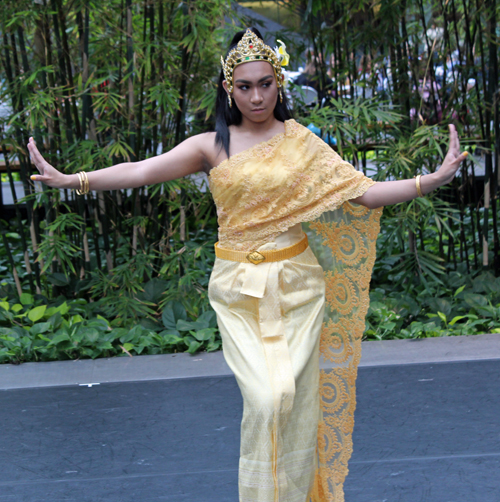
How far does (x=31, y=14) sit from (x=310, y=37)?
167 cm

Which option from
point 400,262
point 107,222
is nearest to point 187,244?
point 107,222

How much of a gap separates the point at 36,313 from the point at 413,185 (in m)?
2.51

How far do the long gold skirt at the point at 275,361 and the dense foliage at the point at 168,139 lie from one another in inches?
64.2

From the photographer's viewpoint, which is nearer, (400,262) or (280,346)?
(280,346)

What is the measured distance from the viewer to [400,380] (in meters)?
3.08

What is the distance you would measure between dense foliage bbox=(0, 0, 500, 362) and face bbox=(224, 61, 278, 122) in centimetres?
171

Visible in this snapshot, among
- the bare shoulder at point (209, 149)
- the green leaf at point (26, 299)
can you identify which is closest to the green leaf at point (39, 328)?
the green leaf at point (26, 299)

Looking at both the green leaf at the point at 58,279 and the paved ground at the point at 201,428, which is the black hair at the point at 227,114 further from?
the green leaf at the point at 58,279

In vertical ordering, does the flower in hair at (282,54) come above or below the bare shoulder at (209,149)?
above

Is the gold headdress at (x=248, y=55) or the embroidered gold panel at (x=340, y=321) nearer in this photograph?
the gold headdress at (x=248, y=55)

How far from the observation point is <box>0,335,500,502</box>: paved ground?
2279 mm

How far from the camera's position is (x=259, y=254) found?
1867 millimetres

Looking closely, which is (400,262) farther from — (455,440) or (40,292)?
(40,292)

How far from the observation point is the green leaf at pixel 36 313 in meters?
3.71
